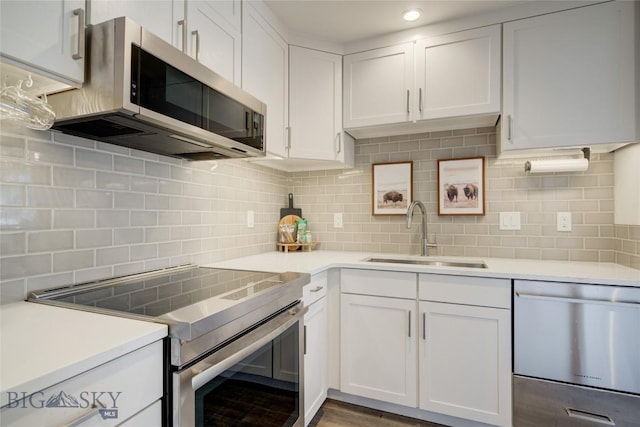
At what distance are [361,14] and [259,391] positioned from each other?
2069 millimetres

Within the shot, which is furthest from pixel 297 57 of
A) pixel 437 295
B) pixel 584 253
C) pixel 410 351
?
pixel 584 253

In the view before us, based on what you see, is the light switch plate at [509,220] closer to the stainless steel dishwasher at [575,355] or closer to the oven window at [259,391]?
the stainless steel dishwasher at [575,355]

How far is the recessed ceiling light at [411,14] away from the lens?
6.23ft

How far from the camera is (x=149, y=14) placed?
3.69 ft

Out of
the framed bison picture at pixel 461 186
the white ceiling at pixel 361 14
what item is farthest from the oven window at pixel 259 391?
the white ceiling at pixel 361 14

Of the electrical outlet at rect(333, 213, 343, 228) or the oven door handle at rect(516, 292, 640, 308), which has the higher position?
the electrical outlet at rect(333, 213, 343, 228)

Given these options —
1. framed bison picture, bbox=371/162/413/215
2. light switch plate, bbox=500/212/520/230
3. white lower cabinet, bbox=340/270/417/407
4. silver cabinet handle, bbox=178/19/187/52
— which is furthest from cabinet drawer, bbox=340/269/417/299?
silver cabinet handle, bbox=178/19/187/52

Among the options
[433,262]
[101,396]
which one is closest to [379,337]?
[433,262]

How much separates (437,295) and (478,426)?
0.72 m

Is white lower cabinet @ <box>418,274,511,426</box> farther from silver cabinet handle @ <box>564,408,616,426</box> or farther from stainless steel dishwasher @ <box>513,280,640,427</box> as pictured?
silver cabinet handle @ <box>564,408,616,426</box>

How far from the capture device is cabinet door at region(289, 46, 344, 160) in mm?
2168

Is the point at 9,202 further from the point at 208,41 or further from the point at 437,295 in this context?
the point at 437,295

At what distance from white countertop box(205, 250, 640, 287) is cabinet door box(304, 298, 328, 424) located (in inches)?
9.8

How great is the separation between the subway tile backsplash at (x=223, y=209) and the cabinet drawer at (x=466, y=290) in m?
0.59
